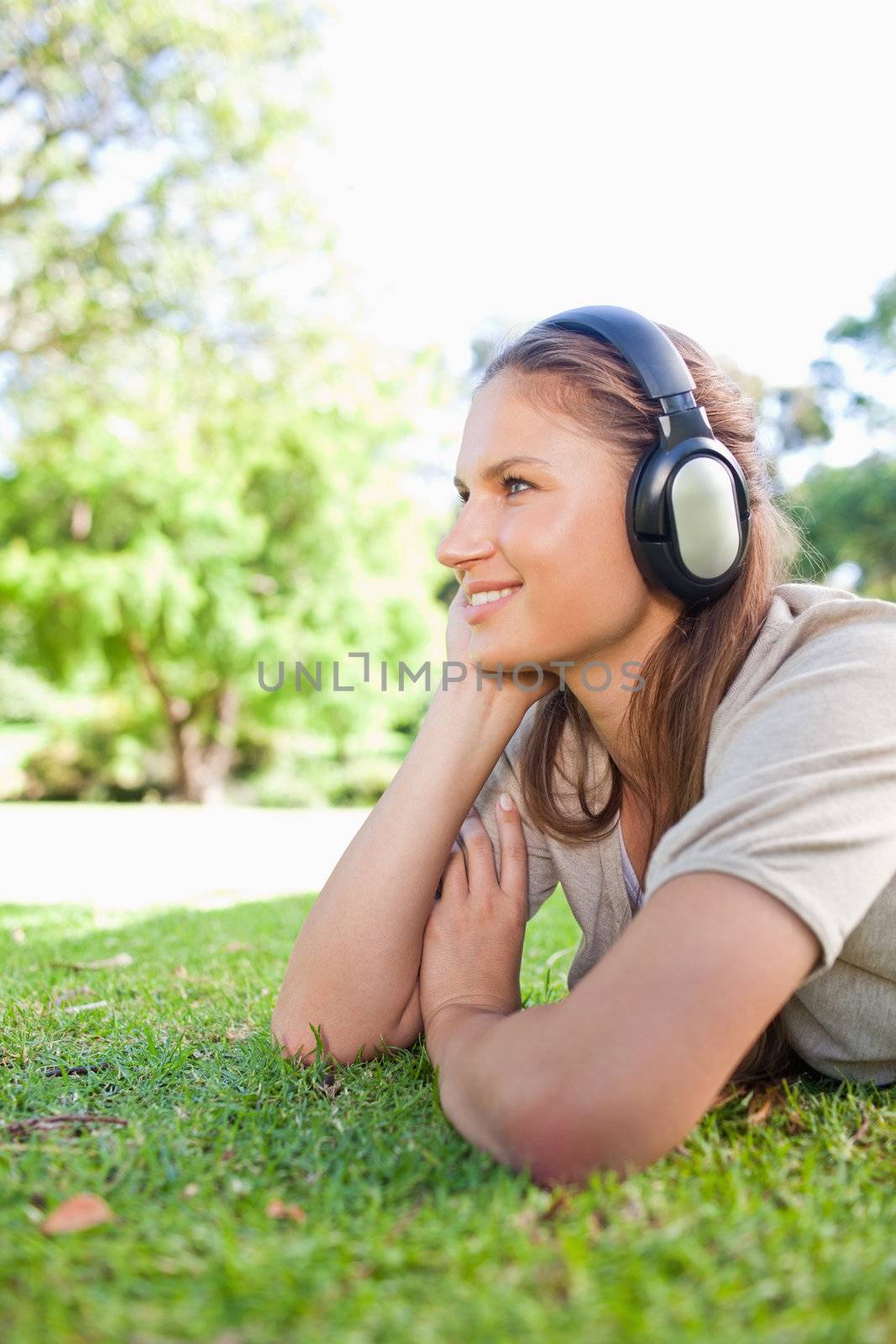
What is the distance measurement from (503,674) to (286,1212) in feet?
4.01

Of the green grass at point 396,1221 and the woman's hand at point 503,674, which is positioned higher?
the woman's hand at point 503,674

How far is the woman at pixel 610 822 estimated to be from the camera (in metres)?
1.42

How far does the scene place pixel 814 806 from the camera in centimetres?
149

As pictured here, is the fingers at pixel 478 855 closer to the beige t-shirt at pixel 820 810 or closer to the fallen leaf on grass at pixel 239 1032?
the beige t-shirt at pixel 820 810

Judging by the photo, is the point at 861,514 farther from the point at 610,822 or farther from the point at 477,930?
the point at 477,930

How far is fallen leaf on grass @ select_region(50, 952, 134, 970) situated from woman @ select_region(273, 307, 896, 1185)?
1.79 m

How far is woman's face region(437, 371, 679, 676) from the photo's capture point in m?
2.08

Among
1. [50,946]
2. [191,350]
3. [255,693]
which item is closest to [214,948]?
[50,946]

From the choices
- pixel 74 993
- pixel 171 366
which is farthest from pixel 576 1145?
pixel 171 366

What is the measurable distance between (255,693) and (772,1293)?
70.6 feet

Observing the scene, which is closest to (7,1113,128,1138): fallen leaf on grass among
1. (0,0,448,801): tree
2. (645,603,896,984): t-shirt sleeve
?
(645,603,896,984): t-shirt sleeve

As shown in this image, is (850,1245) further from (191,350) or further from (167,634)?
(167,634)

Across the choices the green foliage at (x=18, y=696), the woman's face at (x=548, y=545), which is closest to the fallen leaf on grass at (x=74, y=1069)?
the woman's face at (x=548, y=545)

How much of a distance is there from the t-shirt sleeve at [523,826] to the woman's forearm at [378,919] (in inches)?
6.6
